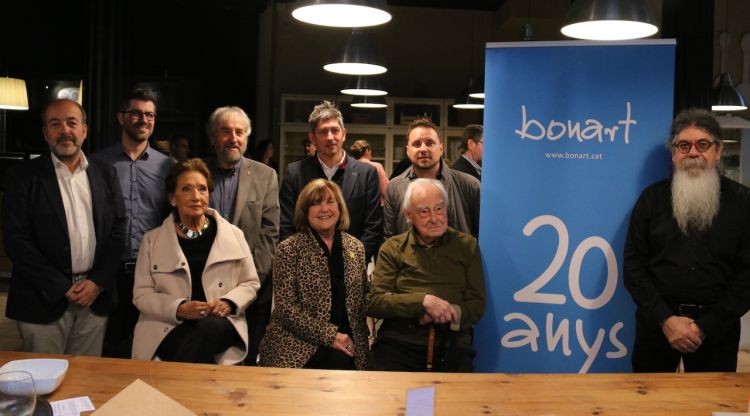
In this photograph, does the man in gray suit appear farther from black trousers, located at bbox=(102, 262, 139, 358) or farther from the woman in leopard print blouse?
black trousers, located at bbox=(102, 262, 139, 358)

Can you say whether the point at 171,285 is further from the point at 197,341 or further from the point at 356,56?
the point at 356,56

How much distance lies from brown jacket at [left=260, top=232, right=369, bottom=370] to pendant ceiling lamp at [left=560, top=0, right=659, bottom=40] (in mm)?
1418

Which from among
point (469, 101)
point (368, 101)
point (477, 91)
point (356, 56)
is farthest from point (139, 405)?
point (368, 101)

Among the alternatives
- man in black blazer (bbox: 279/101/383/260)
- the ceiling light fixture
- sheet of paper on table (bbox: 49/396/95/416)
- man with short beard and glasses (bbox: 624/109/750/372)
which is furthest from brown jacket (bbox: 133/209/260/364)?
the ceiling light fixture

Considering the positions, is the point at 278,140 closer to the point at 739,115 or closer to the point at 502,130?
the point at 739,115

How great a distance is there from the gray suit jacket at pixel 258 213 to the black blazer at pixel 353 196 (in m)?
0.08

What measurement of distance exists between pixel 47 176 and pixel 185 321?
0.90 meters

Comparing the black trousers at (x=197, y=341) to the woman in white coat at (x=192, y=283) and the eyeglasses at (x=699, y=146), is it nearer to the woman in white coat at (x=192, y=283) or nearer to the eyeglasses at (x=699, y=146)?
the woman in white coat at (x=192, y=283)

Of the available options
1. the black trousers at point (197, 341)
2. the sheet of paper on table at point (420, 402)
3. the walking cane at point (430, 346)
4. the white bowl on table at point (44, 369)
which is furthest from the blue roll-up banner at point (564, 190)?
the white bowl on table at point (44, 369)

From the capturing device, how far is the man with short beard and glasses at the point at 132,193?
3.37 metres

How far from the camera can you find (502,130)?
3248 mm

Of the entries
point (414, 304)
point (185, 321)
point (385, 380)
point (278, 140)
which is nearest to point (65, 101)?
point (185, 321)

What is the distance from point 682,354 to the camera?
2934 mm

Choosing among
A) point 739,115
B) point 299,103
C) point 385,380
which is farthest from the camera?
point 299,103
